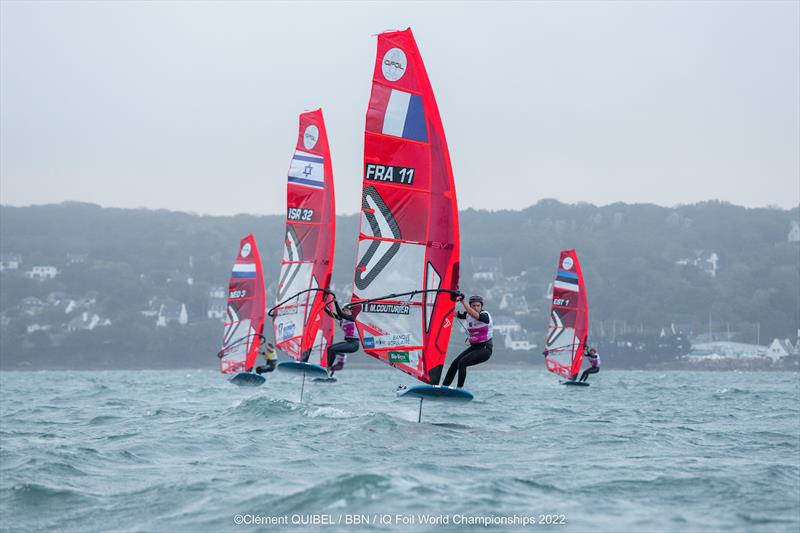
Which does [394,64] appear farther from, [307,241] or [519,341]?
[519,341]

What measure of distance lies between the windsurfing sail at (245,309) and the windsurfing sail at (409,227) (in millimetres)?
15602

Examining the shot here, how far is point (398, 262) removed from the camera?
15812 mm

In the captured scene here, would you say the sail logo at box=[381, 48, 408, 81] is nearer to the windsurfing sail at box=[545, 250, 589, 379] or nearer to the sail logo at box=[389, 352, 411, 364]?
the sail logo at box=[389, 352, 411, 364]

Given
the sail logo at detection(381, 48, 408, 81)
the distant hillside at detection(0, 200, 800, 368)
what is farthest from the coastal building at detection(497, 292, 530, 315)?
the sail logo at detection(381, 48, 408, 81)

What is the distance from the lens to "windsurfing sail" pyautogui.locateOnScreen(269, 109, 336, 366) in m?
22.9

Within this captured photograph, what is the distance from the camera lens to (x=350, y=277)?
160125mm

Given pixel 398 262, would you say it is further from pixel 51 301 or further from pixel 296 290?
pixel 51 301

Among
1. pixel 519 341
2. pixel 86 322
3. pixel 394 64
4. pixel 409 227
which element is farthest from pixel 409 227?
pixel 86 322

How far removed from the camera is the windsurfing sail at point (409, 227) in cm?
1572

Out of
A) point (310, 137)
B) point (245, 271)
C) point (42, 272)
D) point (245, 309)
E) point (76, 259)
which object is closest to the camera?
point (310, 137)

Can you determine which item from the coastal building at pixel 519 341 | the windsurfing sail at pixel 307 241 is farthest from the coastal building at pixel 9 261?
the windsurfing sail at pixel 307 241

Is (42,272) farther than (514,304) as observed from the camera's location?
Yes

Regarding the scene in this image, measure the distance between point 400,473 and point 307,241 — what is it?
41.6 feet

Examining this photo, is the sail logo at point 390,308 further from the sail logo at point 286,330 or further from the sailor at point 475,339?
the sail logo at point 286,330
